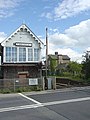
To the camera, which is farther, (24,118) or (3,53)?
(3,53)

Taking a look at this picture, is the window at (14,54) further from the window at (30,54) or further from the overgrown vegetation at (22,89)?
the overgrown vegetation at (22,89)

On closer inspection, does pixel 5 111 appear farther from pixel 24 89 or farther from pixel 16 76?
pixel 16 76

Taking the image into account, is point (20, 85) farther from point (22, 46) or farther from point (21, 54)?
point (22, 46)

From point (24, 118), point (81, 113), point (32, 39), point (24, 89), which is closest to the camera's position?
point (24, 118)

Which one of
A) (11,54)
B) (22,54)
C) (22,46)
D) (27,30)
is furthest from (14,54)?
(27,30)

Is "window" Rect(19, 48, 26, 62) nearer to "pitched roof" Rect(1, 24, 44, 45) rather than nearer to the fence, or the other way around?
"pitched roof" Rect(1, 24, 44, 45)

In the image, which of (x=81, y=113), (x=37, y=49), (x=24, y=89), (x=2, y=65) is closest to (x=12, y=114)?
(x=81, y=113)

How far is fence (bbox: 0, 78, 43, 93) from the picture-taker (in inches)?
1246

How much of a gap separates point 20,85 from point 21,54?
7.68 m

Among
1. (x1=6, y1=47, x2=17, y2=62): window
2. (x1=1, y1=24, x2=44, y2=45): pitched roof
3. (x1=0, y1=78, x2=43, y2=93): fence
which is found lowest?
(x1=0, y1=78, x2=43, y2=93): fence

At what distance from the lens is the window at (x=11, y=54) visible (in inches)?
1501

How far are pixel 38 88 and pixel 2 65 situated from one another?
750 centimetres

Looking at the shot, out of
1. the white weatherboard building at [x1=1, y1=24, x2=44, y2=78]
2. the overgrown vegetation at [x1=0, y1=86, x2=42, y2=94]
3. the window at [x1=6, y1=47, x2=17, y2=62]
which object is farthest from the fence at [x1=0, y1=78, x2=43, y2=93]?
the window at [x1=6, y1=47, x2=17, y2=62]

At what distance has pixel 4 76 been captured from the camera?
37.2 metres
